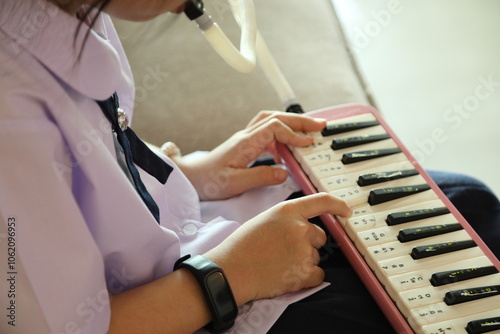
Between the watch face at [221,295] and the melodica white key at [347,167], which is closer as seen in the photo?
the watch face at [221,295]

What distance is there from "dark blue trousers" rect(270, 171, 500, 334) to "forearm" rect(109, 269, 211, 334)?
9cm

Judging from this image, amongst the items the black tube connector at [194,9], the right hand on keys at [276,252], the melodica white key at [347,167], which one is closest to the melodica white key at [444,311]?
the right hand on keys at [276,252]

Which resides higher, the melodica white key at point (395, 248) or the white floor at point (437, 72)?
the melodica white key at point (395, 248)

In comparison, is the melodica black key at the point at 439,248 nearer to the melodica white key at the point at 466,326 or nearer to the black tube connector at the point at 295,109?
the melodica white key at the point at 466,326

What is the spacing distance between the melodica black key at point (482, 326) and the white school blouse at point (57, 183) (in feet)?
1.11

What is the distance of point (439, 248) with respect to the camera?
2.16 ft

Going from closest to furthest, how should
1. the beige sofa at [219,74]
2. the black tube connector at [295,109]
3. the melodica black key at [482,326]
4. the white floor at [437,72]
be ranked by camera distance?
the melodica black key at [482,326], the black tube connector at [295,109], the beige sofa at [219,74], the white floor at [437,72]

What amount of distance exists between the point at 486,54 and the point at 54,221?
140 centimetres

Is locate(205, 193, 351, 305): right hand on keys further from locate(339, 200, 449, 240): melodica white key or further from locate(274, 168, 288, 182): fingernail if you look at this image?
locate(274, 168, 288, 182): fingernail

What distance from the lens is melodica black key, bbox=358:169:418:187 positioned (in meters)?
0.73

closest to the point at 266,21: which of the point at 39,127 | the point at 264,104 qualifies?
the point at 264,104

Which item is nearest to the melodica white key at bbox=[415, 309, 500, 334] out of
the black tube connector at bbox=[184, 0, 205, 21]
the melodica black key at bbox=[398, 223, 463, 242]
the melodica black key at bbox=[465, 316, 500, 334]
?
the melodica black key at bbox=[465, 316, 500, 334]

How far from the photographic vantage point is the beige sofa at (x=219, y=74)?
1.03 meters

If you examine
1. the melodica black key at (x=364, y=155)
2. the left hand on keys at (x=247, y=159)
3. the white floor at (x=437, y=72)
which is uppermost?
the left hand on keys at (x=247, y=159)
